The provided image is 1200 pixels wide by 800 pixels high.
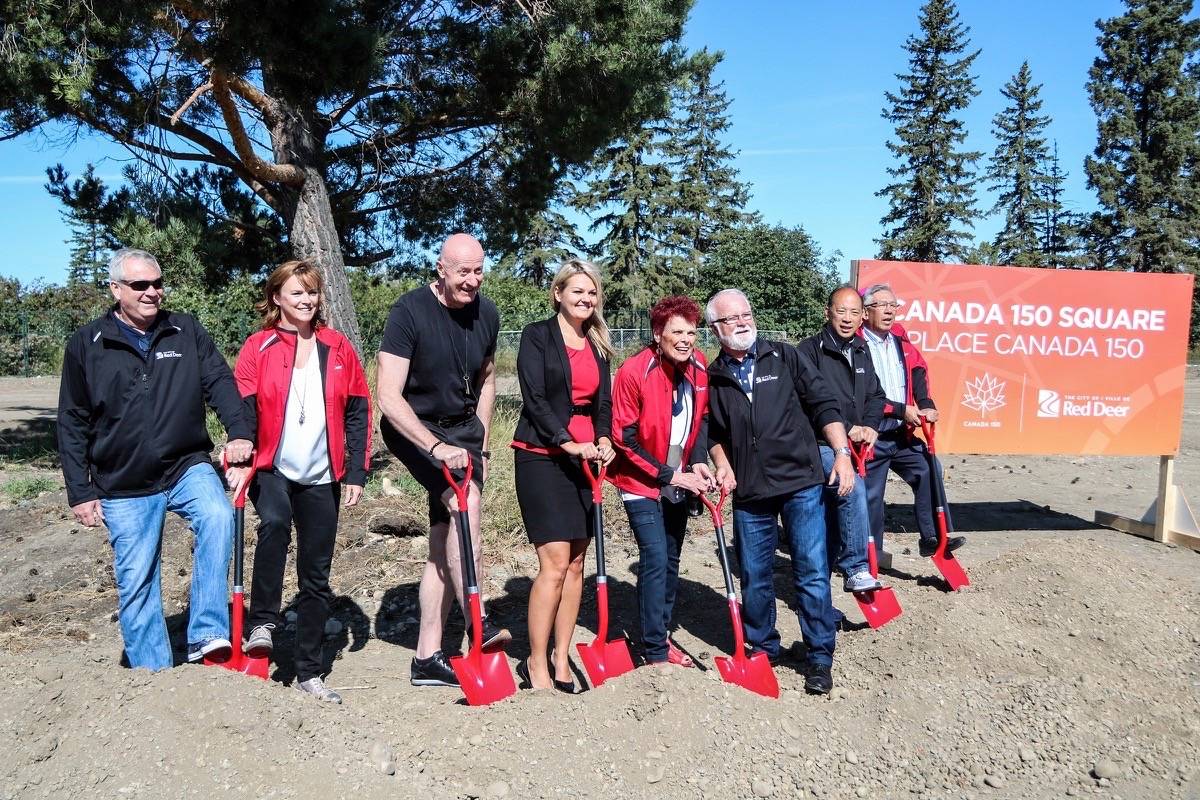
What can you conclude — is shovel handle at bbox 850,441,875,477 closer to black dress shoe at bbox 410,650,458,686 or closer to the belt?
the belt

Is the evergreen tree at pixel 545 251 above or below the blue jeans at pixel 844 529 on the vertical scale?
above

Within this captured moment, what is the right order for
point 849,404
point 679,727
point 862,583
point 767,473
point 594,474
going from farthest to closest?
1. point 849,404
2. point 862,583
3. point 767,473
4. point 594,474
5. point 679,727

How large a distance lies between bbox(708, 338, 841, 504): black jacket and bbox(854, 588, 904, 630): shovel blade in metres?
1.06

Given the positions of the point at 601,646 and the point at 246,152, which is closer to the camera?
the point at 601,646

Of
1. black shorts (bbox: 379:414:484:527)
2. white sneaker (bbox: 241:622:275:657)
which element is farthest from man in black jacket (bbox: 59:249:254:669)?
black shorts (bbox: 379:414:484:527)

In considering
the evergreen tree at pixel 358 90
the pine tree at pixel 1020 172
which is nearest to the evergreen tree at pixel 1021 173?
the pine tree at pixel 1020 172

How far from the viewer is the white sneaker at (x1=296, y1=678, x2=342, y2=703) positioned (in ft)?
12.6

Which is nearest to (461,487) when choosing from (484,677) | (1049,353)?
Answer: (484,677)

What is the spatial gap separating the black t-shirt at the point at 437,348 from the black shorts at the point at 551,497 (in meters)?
0.39

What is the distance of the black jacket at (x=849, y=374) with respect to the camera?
204 inches

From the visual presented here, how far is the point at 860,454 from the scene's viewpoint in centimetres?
526

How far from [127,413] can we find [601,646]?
2239mm

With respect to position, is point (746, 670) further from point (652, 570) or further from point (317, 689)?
point (317, 689)

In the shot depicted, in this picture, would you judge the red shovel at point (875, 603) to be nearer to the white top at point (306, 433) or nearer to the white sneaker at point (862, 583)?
the white sneaker at point (862, 583)
